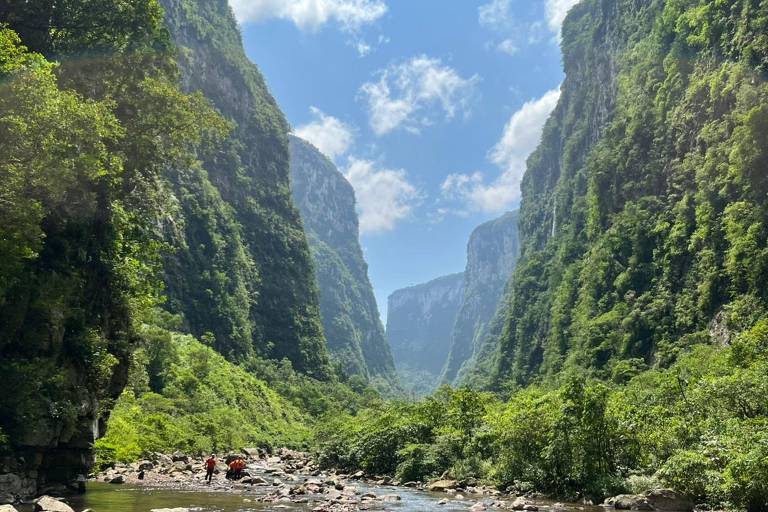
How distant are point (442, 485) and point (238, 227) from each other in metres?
118

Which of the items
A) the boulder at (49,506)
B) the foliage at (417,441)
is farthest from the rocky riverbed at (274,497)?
the foliage at (417,441)

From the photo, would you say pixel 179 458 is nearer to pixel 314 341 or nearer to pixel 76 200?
pixel 76 200

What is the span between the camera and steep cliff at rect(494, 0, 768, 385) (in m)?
54.6

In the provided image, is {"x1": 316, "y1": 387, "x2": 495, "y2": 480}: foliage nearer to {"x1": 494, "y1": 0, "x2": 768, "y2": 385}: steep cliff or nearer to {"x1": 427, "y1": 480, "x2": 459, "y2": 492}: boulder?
{"x1": 427, "y1": 480, "x2": 459, "y2": 492}: boulder

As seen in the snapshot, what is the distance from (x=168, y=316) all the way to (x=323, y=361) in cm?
6319

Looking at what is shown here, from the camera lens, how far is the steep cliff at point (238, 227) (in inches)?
4326

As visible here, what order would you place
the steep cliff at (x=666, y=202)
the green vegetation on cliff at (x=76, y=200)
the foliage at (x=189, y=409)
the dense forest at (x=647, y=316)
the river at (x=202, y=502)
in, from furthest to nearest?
the steep cliff at (x=666, y=202)
the foliage at (x=189, y=409)
the dense forest at (x=647, y=316)
the river at (x=202, y=502)
the green vegetation on cliff at (x=76, y=200)

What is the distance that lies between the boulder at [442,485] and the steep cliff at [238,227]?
70.5 metres

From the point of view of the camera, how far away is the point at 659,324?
65812 millimetres

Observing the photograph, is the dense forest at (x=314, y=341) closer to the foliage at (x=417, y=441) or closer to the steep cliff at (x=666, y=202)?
the foliage at (x=417, y=441)

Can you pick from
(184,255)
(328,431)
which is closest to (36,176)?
(328,431)

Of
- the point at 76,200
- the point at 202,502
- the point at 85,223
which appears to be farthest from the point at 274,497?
the point at 76,200

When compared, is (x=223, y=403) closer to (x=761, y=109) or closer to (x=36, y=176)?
(x=36, y=176)

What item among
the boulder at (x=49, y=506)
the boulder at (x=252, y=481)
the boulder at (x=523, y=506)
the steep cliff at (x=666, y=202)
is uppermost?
the steep cliff at (x=666, y=202)
